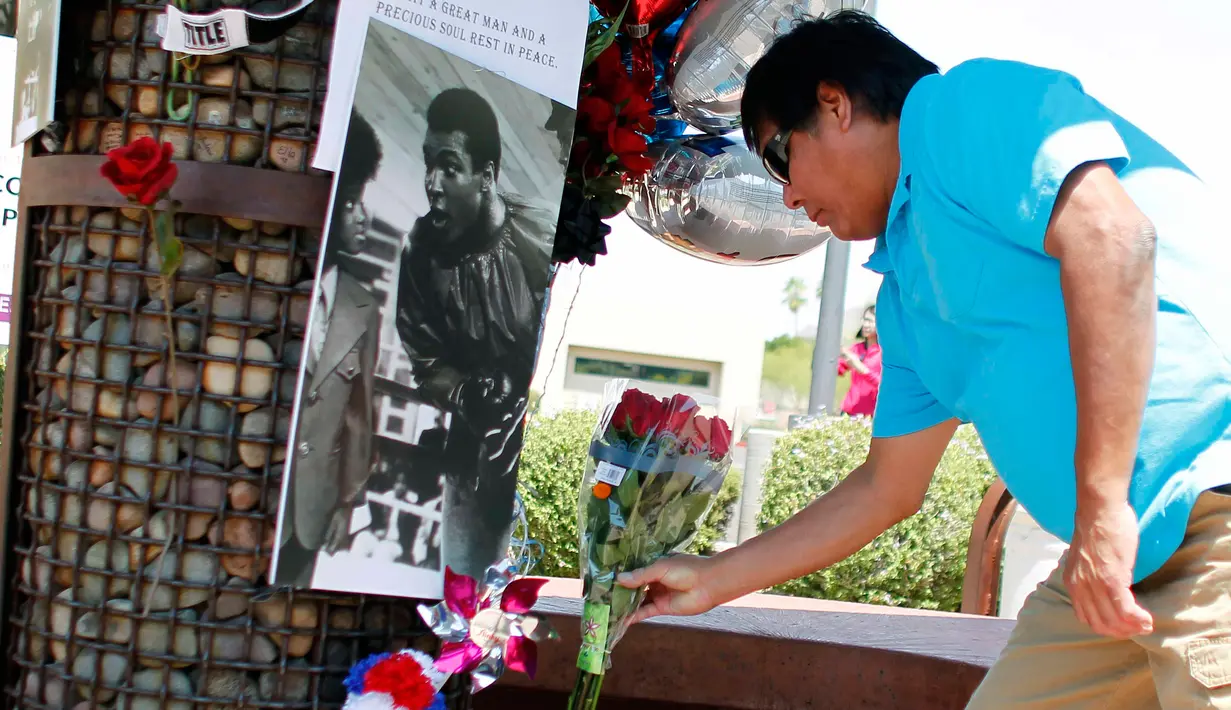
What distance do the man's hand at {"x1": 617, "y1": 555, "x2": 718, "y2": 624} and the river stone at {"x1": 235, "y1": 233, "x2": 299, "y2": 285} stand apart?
0.70 meters

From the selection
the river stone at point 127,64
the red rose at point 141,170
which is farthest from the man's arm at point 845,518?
the river stone at point 127,64

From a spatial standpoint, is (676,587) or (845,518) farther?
(845,518)

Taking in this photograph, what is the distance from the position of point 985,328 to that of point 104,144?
1245mm

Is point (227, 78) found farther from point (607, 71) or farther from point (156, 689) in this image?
point (156, 689)

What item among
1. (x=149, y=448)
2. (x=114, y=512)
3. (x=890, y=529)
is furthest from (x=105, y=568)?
(x=890, y=529)

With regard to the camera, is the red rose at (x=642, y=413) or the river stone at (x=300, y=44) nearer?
the river stone at (x=300, y=44)

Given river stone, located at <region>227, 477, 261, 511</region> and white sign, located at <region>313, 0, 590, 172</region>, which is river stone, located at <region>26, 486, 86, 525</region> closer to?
river stone, located at <region>227, 477, 261, 511</region>

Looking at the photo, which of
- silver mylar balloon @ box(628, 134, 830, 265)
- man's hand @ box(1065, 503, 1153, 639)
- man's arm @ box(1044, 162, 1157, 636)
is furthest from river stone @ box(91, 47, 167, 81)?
Result: man's hand @ box(1065, 503, 1153, 639)

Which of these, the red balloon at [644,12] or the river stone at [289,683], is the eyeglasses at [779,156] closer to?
the red balloon at [644,12]

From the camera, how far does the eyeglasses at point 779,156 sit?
5.78 ft

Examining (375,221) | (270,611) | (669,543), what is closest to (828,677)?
(669,543)

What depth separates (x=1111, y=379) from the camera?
1286mm

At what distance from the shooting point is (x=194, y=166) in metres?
1.49

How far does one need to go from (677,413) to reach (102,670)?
907 mm
